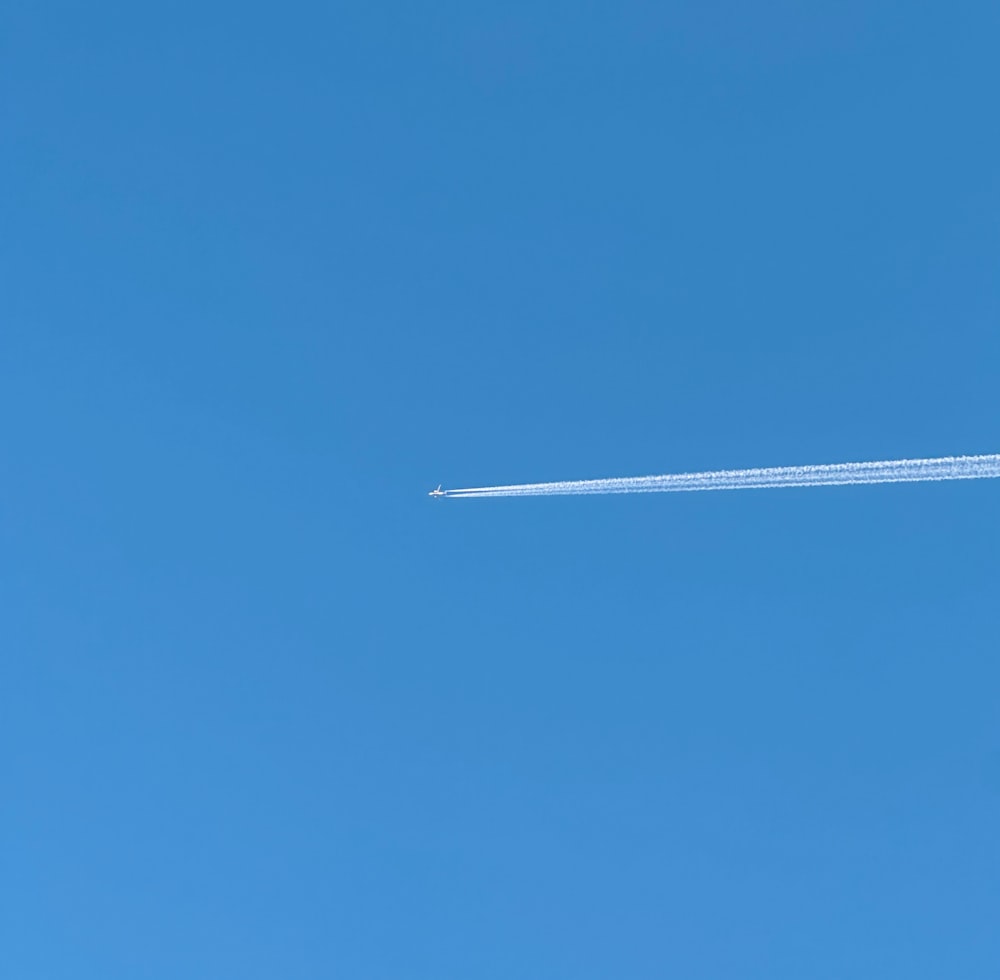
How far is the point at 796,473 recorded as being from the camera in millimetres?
59844

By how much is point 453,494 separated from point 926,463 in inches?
1741

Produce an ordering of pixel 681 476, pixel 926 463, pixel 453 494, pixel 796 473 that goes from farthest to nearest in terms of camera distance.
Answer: pixel 453 494
pixel 681 476
pixel 796 473
pixel 926 463

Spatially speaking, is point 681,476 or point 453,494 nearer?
point 681,476

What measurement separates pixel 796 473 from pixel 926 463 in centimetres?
707

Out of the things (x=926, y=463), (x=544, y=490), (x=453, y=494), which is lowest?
(x=926, y=463)

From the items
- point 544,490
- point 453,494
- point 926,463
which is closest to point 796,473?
point 926,463

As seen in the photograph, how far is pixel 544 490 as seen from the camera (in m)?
71.8

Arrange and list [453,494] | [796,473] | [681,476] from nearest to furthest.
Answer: [796,473] < [681,476] < [453,494]

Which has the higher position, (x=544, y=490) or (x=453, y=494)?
(x=453, y=494)

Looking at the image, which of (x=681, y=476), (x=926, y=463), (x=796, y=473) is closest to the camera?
(x=926, y=463)

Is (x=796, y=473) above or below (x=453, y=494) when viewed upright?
below

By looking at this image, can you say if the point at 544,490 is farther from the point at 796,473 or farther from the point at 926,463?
the point at 926,463

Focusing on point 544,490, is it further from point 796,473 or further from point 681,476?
point 796,473

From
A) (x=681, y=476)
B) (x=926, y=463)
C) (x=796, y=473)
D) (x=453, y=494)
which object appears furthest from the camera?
(x=453, y=494)
